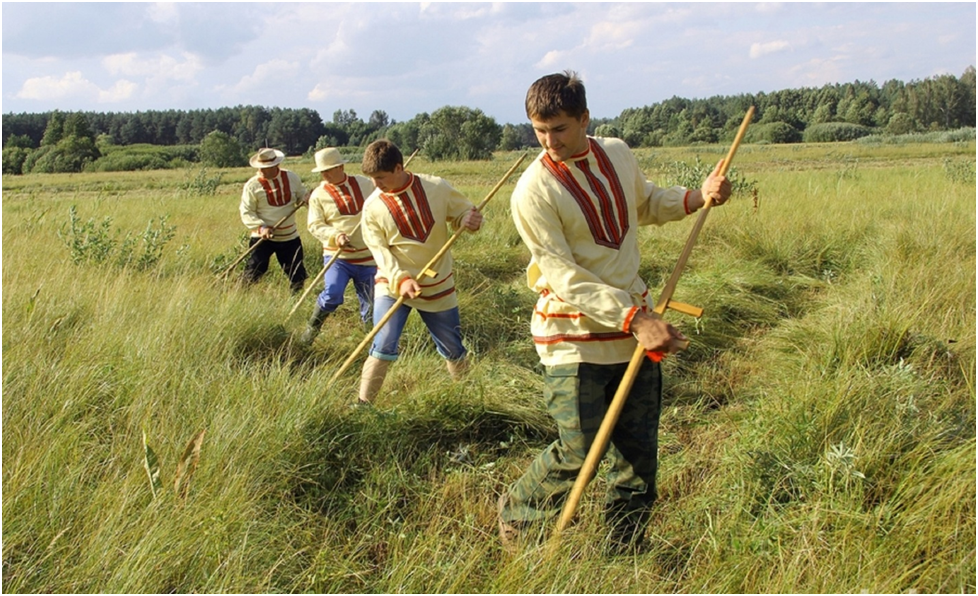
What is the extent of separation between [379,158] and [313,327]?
1.73 meters

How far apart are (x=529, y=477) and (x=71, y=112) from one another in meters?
74.5

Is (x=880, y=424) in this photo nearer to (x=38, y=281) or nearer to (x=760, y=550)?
(x=760, y=550)

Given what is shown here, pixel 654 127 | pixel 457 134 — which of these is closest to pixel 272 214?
pixel 457 134

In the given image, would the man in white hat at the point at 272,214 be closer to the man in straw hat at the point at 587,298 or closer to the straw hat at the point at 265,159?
the straw hat at the point at 265,159

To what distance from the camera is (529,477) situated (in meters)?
2.51

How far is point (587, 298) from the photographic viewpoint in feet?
7.02

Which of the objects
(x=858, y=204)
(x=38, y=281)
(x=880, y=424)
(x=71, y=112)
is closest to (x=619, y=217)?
(x=880, y=424)

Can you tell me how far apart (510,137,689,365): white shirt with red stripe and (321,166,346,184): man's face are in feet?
10.8

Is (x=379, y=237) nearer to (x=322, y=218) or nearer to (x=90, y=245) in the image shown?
(x=322, y=218)

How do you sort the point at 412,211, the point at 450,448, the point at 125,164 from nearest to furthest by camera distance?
1. the point at 450,448
2. the point at 412,211
3. the point at 125,164

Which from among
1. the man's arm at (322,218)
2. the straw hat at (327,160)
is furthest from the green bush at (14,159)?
the straw hat at (327,160)

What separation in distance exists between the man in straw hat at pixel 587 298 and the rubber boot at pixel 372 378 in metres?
1.36

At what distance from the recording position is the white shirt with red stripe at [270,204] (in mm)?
6164

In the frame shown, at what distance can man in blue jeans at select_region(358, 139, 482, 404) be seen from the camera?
3.76 meters
